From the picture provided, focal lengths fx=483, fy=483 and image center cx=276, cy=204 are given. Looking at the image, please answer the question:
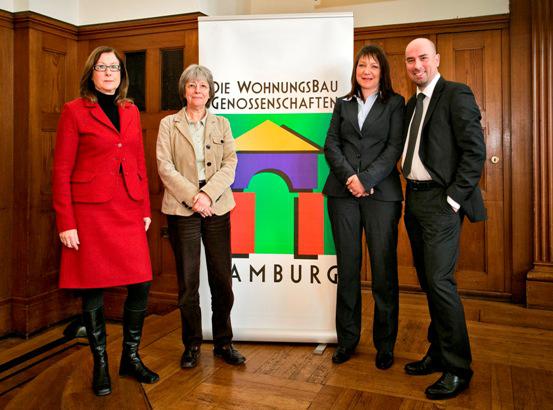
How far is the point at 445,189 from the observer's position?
196 centimetres

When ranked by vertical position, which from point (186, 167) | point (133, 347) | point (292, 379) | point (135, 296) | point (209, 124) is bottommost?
point (292, 379)

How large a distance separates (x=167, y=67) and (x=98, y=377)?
2.39 m

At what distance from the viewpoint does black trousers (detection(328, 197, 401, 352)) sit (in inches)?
86.1

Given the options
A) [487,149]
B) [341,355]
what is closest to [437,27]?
[487,149]

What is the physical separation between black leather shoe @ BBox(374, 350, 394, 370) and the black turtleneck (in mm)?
1536

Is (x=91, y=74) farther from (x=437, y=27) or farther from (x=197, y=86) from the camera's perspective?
(x=437, y=27)

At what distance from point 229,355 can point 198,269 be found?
Result: 44 centimetres

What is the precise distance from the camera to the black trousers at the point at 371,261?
2188 millimetres

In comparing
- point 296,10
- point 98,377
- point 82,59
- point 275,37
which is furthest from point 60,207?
point 296,10

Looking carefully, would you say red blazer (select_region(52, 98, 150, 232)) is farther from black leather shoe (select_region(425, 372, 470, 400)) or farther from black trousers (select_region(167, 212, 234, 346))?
black leather shoe (select_region(425, 372, 470, 400))

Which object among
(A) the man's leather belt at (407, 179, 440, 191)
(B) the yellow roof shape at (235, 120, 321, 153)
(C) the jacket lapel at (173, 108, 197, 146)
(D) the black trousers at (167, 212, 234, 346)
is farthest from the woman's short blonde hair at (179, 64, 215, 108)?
(A) the man's leather belt at (407, 179, 440, 191)

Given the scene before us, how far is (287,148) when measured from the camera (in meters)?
2.55

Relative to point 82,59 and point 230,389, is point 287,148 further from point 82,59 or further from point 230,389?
point 82,59

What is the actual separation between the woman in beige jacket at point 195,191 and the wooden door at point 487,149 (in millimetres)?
2140
